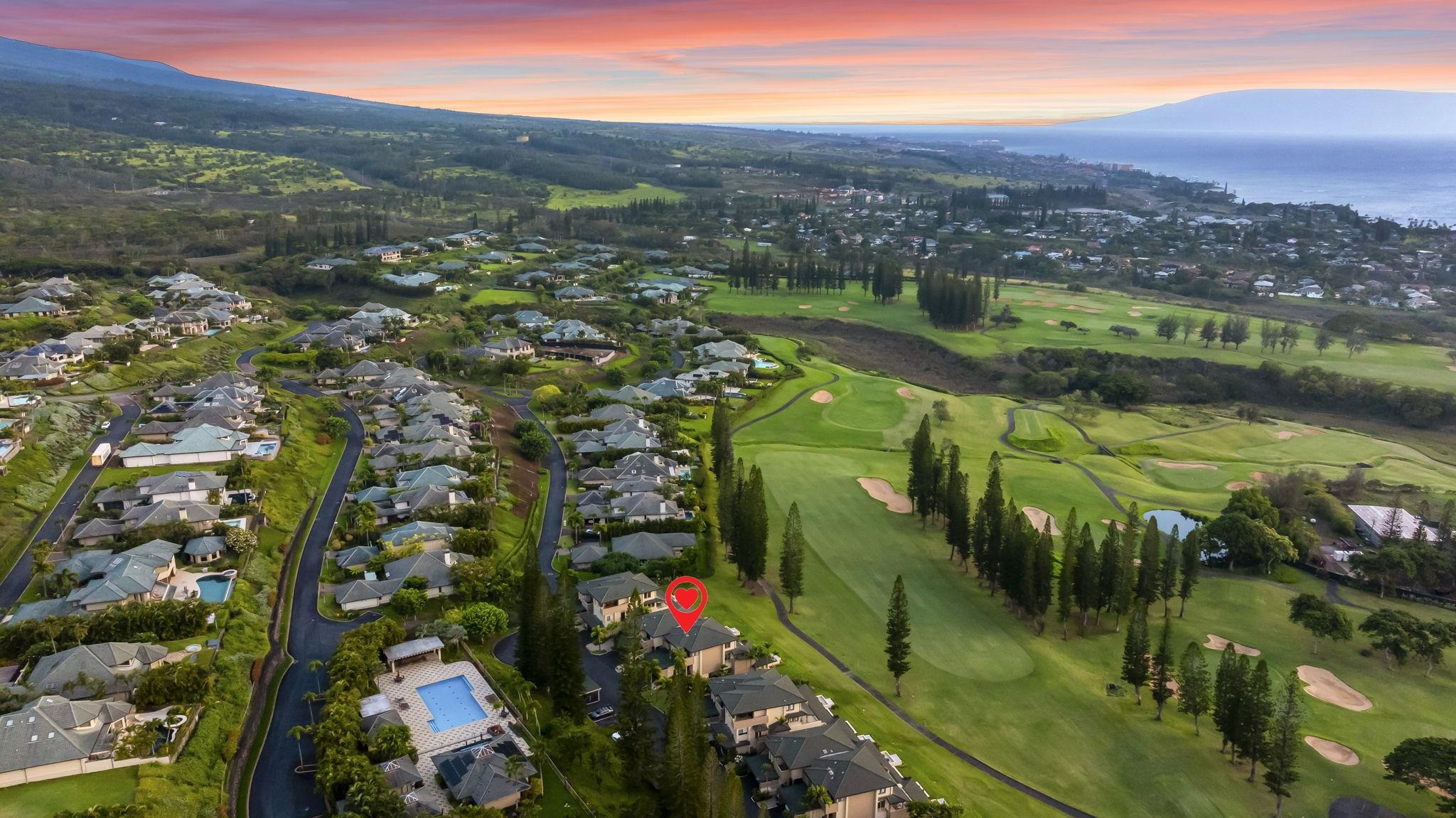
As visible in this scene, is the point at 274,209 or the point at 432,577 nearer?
the point at 432,577

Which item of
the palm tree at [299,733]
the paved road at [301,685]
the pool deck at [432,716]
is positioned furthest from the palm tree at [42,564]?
the pool deck at [432,716]

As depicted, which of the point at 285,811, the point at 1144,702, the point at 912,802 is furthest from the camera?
the point at 1144,702

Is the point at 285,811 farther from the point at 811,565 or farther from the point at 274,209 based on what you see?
the point at 274,209

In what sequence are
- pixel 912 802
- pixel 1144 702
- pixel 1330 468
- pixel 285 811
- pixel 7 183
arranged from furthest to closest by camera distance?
pixel 7 183
pixel 1330 468
pixel 1144 702
pixel 912 802
pixel 285 811

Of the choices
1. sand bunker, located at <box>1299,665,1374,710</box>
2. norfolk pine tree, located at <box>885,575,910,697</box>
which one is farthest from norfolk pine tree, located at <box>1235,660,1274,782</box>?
norfolk pine tree, located at <box>885,575,910,697</box>

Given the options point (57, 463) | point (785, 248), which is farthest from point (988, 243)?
point (57, 463)

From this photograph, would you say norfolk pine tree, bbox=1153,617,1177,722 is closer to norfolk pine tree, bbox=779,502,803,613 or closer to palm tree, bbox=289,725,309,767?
norfolk pine tree, bbox=779,502,803,613

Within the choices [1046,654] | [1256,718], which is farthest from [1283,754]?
[1046,654]
